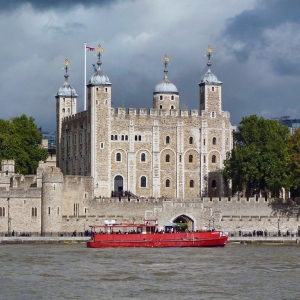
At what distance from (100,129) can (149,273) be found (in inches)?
1797

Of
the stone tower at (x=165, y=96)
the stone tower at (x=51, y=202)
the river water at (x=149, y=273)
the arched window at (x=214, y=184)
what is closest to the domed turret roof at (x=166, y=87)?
the stone tower at (x=165, y=96)

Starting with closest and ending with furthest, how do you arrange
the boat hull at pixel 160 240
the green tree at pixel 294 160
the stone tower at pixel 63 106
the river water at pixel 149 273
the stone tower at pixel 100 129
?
the river water at pixel 149 273 < the boat hull at pixel 160 240 < the green tree at pixel 294 160 < the stone tower at pixel 100 129 < the stone tower at pixel 63 106

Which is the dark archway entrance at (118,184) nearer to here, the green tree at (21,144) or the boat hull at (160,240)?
the green tree at (21,144)

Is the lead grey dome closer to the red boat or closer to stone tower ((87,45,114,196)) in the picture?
stone tower ((87,45,114,196))

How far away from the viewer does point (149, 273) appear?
74625 millimetres

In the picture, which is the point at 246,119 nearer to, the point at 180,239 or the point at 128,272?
the point at 180,239

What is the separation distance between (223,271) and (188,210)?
33020mm

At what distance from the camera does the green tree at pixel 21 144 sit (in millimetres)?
124312

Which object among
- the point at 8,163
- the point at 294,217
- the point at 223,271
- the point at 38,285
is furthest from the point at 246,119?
the point at 38,285

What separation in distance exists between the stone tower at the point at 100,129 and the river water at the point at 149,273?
23936mm

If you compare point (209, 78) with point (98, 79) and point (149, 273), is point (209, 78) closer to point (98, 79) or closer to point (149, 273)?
point (98, 79)

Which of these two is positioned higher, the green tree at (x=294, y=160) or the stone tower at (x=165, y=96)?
the stone tower at (x=165, y=96)

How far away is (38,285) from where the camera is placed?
226 feet

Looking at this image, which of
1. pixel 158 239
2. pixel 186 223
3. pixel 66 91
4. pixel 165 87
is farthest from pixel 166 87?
pixel 158 239
